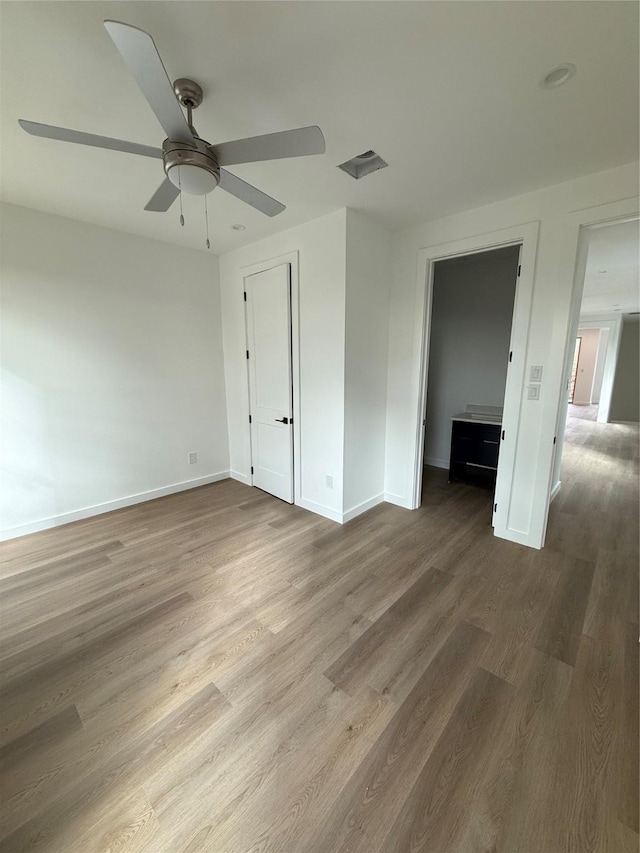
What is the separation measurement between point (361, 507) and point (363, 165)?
2748 mm

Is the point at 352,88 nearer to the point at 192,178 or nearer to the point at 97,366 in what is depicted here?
the point at 192,178

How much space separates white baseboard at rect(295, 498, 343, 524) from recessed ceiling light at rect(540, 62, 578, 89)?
9.70 ft

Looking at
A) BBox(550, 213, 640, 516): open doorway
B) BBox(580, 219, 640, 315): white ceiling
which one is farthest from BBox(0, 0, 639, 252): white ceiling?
BBox(580, 219, 640, 315): white ceiling

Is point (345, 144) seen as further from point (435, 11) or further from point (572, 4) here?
point (572, 4)

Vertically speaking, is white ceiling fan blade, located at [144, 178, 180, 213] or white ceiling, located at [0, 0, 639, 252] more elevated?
white ceiling, located at [0, 0, 639, 252]

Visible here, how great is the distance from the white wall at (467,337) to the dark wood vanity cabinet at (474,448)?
0.54 metres

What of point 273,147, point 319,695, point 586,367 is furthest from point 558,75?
point 586,367

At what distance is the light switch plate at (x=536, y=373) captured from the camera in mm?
2545

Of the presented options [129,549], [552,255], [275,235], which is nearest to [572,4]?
[552,255]

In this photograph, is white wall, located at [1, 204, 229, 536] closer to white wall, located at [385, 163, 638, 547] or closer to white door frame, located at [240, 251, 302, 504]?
white door frame, located at [240, 251, 302, 504]

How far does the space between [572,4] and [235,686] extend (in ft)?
9.84

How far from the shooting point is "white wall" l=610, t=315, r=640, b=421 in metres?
8.02

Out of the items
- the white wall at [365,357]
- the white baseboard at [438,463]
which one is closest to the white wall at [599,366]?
the white baseboard at [438,463]

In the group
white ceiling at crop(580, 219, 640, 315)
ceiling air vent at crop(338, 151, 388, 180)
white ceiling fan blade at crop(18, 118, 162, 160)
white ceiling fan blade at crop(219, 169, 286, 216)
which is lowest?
white ceiling fan blade at crop(219, 169, 286, 216)
